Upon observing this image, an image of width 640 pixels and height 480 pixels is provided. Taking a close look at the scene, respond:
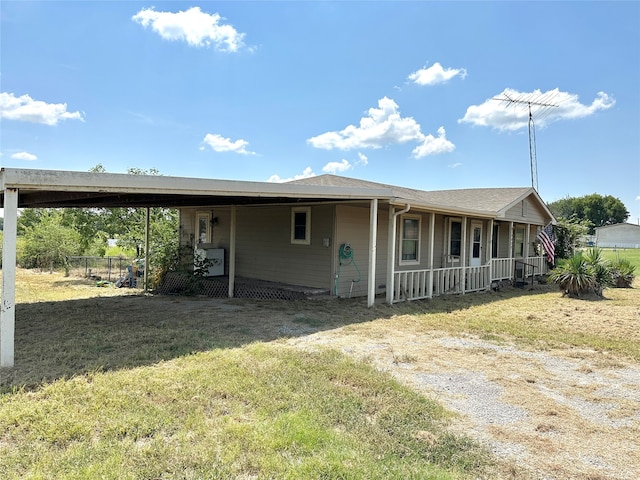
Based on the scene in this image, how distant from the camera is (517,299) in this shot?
35.8ft

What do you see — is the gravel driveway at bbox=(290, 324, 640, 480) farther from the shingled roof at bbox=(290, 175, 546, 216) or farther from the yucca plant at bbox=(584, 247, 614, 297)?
the yucca plant at bbox=(584, 247, 614, 297)

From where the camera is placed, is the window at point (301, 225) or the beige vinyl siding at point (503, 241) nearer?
the window at point (301, 225)

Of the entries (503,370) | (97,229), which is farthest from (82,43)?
(503,370)

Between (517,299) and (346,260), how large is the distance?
190 inches

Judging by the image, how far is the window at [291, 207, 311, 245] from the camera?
10023 mm

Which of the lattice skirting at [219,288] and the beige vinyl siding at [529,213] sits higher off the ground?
the beige vinyl siding at [529,213]

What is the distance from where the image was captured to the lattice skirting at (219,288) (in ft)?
31.9

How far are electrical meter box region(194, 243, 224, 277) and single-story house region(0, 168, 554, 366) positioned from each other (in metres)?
0.05

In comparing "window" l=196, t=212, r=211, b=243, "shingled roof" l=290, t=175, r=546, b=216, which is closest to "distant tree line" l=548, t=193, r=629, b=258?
"shingled roof" l=290, t=175, r=546, b=216

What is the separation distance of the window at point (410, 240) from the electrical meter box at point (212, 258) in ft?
16.8

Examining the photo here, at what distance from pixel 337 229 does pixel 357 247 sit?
35.2 inches

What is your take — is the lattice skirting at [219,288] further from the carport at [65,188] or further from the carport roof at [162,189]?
the carport at [65,188]

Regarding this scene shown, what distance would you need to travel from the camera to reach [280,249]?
10688 mm

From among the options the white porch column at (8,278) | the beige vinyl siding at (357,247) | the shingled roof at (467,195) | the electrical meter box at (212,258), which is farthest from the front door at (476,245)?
the white porch column at (8,278)
